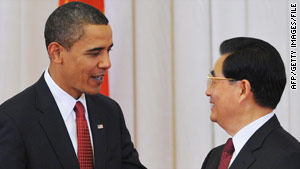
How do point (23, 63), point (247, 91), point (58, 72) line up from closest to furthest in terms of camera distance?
point (247, 91)
point (58, 72)
point (23, 63)

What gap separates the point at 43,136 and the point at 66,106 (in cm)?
16

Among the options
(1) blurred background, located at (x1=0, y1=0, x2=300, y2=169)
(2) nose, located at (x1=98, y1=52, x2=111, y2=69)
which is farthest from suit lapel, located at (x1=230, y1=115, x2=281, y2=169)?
(1) blurred background, located at (x1=0, y1=0, x2=300, y2=169)

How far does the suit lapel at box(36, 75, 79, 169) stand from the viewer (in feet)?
5.29

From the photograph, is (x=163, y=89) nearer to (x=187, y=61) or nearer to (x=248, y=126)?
(x=187, y=61)

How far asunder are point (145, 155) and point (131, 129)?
176 millimetres

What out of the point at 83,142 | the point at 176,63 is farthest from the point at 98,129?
the point at 176,63

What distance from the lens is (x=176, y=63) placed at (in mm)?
2684

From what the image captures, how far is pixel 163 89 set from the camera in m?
2.65

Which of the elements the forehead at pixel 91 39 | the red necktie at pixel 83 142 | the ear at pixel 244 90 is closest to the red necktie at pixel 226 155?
the ear at pixel 244 90

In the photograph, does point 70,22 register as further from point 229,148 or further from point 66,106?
point 229,148

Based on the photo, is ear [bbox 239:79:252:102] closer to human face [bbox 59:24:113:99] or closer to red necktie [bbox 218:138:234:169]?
red necktie [bbox 218:138:234:169]

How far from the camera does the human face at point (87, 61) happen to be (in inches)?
64.4

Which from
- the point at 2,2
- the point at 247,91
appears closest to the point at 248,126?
the point at 247,91

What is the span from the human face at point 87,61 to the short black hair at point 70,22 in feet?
0.07
